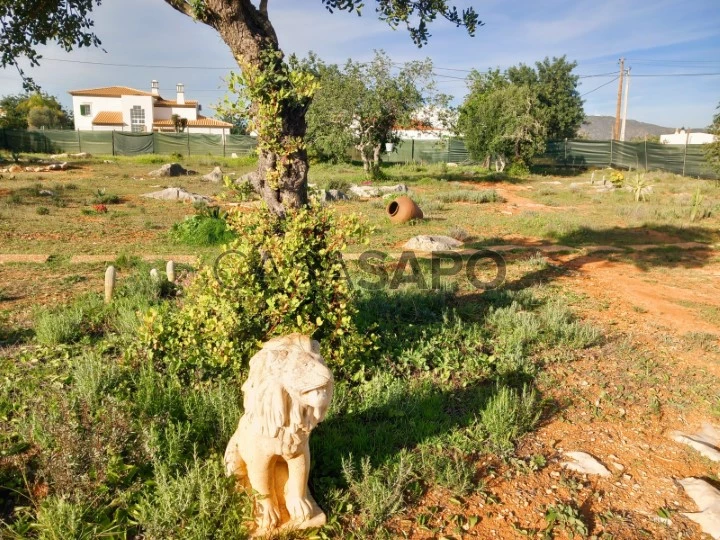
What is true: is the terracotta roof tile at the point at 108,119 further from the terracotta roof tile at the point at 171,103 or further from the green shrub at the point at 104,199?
the green shrub at the point at 104,199

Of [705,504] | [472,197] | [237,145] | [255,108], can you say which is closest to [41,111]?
[237,145]

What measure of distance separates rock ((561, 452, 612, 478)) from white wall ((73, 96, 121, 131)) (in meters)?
61.2

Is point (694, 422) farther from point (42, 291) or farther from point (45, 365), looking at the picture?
point (42, 291)

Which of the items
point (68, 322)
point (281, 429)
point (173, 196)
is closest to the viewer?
point (281, 429)

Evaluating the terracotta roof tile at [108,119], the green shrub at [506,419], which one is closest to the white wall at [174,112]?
the terracotta roof tile at [108,119]

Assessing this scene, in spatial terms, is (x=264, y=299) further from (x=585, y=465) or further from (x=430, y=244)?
(x=430, y=244)

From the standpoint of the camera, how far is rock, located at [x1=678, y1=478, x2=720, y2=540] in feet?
9.93

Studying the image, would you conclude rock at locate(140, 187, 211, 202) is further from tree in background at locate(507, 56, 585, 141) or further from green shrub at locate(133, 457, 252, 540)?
tree in background at locate(507, 56, 585, 141)

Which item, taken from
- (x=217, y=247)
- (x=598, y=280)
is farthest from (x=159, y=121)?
(x=598, y=280)

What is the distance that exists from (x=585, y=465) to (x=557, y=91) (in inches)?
1769

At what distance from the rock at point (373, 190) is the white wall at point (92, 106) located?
1798 inches

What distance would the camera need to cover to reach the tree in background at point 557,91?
41.5 meters

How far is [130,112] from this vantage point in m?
53.9

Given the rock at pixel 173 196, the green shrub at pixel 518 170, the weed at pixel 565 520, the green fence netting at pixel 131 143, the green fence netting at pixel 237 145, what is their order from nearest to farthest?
1. the weed at pixel 565 520
2. the rock at pixel 173 196
3. the green shrub at pixel 518 170
4. the green fence netting at pixel 131 143
5. the green fence netting at pixel 237 145
